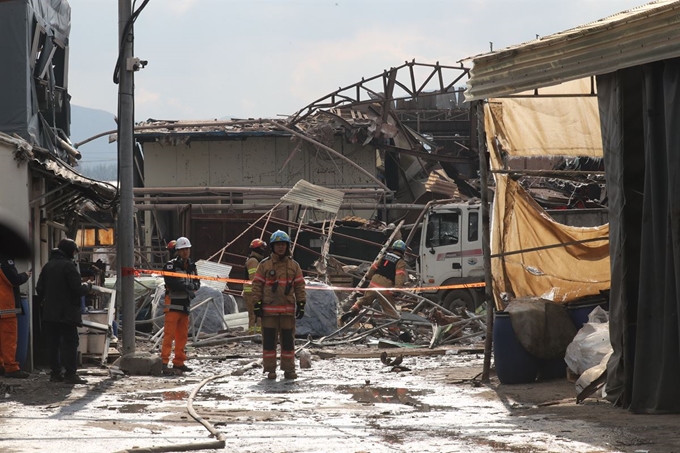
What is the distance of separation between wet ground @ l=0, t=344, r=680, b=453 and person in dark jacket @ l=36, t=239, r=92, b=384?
0.35m

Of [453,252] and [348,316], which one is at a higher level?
[453,252]

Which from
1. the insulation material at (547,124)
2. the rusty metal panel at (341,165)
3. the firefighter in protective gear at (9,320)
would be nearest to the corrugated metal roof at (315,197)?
the rusty metal panel at (341,165)

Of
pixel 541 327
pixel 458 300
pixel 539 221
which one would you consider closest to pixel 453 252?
pixel 458 300

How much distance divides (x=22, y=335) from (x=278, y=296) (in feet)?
10.8

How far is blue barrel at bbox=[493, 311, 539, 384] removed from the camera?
37.6 ft

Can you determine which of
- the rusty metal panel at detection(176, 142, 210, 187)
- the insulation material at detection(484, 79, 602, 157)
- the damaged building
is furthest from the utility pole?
the rusty metal panel at detection(176, 142, 210, 187)

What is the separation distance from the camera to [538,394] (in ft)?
34.7

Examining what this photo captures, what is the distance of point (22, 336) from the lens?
12.8 metres

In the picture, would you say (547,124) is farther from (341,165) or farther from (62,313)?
(341,165)

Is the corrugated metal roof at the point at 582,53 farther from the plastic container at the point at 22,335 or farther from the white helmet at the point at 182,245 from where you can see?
the plastic container at the point at 22,335

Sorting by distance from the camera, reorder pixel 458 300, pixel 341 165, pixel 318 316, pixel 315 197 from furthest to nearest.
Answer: pixel 341 165, pixel 315 197, pixel 458 300, pixel 318 316

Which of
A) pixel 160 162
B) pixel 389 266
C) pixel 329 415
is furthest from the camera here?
pixel 160 162

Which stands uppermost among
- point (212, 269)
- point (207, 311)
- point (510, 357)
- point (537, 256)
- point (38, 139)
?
point (38, 139)

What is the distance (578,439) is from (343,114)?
2968 cm
